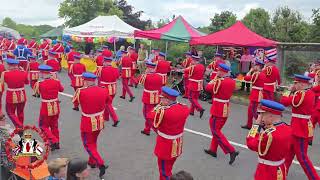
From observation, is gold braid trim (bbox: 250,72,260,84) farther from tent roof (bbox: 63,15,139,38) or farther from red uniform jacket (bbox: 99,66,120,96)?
tent roof (bbox: 63,15,139,38)

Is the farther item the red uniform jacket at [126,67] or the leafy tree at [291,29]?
the leafy tree at [291,29]

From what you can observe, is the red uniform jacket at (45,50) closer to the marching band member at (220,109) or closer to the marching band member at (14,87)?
the marching band member at (14,87)

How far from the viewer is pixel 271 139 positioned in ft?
17.2

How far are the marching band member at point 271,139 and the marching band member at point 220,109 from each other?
270 centimetres

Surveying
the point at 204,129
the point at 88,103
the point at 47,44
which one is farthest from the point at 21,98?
the point at 47,44

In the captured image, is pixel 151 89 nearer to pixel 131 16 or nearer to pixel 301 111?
pixel 301 111

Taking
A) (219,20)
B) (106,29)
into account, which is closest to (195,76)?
(106,29)

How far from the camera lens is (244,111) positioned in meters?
13.7

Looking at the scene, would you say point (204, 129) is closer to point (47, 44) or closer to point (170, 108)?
point (170, 108)

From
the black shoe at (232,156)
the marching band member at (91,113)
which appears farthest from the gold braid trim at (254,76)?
the marching band member at (91,113)

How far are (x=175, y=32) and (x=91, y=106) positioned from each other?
11.0 m

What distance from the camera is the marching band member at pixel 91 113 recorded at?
749cm

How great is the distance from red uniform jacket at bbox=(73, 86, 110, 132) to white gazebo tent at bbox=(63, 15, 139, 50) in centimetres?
1356

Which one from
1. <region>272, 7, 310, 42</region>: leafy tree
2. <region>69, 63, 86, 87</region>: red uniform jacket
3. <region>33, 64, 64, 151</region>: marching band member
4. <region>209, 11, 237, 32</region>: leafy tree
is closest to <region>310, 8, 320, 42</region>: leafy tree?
<region>272, 7, 310, 42</region>: leafy tree
